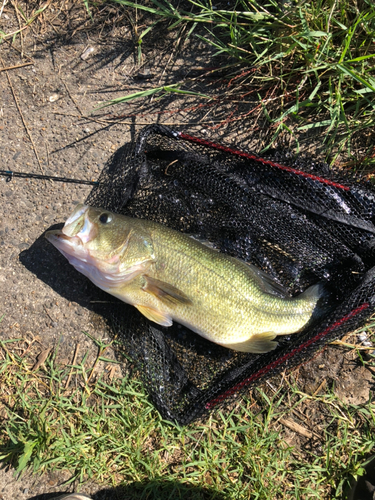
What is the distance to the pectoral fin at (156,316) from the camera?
8.46 feet

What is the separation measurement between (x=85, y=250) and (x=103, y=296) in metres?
0.66

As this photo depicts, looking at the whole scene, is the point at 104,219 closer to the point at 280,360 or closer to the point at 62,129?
the point at 62,129

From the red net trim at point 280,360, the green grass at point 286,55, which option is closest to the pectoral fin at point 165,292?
the red net trim at point 280,360

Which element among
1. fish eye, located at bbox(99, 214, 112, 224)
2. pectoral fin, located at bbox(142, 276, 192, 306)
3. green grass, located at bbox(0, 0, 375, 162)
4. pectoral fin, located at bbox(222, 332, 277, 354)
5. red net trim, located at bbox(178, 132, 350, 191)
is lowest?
pectoral fin, located at bbox(222, 332, 277, 354)

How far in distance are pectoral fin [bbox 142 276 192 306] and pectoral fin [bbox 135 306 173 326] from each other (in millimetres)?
125

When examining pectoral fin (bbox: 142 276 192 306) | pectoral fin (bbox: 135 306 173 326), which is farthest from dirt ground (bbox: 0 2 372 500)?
pectoral fin (bbox: 142 276 192 306)

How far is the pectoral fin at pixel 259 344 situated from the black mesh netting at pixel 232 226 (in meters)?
0.16

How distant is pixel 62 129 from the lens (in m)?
3.12

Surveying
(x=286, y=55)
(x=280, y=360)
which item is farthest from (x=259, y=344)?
(x=286, y=55)

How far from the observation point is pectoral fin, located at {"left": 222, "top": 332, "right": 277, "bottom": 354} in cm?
254

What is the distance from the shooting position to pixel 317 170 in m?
2.79

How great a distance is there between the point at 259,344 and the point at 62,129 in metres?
2.53

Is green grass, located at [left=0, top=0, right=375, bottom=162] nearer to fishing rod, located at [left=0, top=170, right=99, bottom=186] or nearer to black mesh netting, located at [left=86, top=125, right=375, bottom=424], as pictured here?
black mesh netting, located at [left=86, top=125, right=375, bottom=424]

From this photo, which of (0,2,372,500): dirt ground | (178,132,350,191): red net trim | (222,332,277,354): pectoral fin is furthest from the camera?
(0,2,372,500): dirt ground
